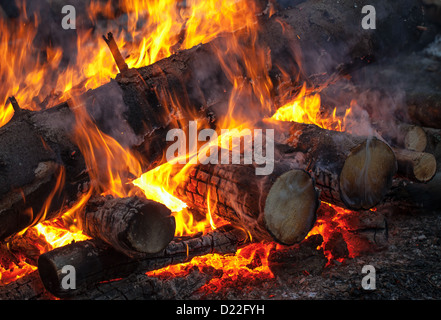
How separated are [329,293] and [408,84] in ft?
12.9

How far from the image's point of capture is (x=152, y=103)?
3357mm

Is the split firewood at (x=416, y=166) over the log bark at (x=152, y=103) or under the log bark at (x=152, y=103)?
under

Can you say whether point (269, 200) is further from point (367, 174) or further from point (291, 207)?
point (367, 174)

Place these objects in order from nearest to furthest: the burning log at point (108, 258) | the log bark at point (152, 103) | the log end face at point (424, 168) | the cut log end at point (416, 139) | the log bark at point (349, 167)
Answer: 1. the burning log at point (108, 258)
2. the log bark at point (152, 103)
3. the log bark at point (349, 167)
4. the log end face at point (424, 168)
5. the cut log end at point (416, 139)

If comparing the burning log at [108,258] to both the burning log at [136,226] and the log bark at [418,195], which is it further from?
the log bark at [418,195]

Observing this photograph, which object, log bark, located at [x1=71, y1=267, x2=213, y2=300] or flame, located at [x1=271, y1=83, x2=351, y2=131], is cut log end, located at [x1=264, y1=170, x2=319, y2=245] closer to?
log bark, located at [x1=71, y1=267, x2=213, y2=300]

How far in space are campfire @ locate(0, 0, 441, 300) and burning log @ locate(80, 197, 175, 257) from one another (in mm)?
11

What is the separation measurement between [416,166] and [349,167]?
2.45 feet

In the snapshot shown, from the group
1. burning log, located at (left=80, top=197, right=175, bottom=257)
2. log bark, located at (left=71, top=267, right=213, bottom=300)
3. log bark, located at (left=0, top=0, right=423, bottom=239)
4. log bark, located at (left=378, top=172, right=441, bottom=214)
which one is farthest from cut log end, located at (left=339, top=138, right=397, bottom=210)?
burning log, located at (left=80, top=197, right=175, bottom=257)

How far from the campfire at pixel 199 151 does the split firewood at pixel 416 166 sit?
0.05ft

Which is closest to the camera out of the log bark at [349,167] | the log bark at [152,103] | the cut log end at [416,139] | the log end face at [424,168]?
the log bark at [152,103]

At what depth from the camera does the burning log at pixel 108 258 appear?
8.94 feet

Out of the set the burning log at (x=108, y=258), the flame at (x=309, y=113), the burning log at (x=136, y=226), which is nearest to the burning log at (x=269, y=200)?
the burning log at (x=108, y=258)
